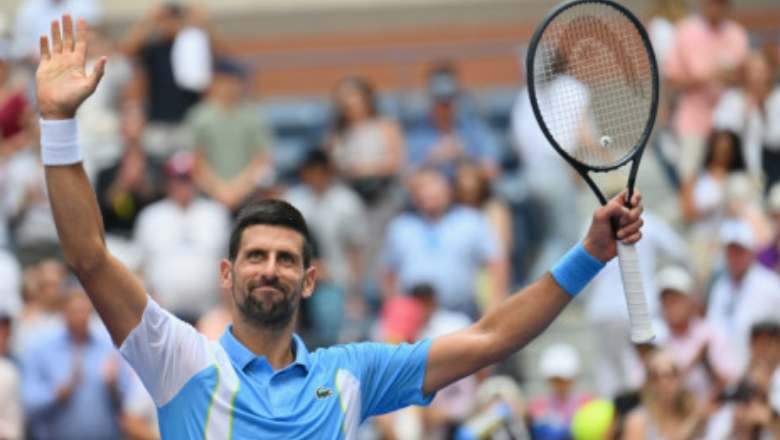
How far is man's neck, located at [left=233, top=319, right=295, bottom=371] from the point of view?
18.5 ft

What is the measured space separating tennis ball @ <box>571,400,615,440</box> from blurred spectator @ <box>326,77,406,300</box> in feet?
10.7

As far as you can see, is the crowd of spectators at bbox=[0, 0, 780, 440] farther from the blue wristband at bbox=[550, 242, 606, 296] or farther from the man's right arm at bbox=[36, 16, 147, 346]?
the man's right arm at bbox=[36, 16, 147, 346]

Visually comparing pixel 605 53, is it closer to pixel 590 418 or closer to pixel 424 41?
pixel 590 418

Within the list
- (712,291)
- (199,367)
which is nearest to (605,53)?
(199,367)

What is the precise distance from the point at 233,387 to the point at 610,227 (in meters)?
1.22

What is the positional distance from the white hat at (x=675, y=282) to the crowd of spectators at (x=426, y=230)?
19 millimetres

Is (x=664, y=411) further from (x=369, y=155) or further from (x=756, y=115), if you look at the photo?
(x=369, y=155)

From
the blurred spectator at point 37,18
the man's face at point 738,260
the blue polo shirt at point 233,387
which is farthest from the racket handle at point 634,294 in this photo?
the blurred spectator at point 37,18

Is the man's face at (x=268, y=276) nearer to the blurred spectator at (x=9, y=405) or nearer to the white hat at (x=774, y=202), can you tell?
the blurred spectator at (x=9, y=405)

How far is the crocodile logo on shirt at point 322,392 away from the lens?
18.5 ft

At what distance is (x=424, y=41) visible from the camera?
18.2m

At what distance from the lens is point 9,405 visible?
1041 cm

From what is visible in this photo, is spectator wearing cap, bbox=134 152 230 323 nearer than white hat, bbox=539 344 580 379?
No

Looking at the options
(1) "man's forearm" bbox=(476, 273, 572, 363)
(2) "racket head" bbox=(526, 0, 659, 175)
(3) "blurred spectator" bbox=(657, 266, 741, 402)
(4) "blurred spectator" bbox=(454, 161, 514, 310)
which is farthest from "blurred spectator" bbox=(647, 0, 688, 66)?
(1) "man's forearm" bbox=(476, 273, 572, 363)
